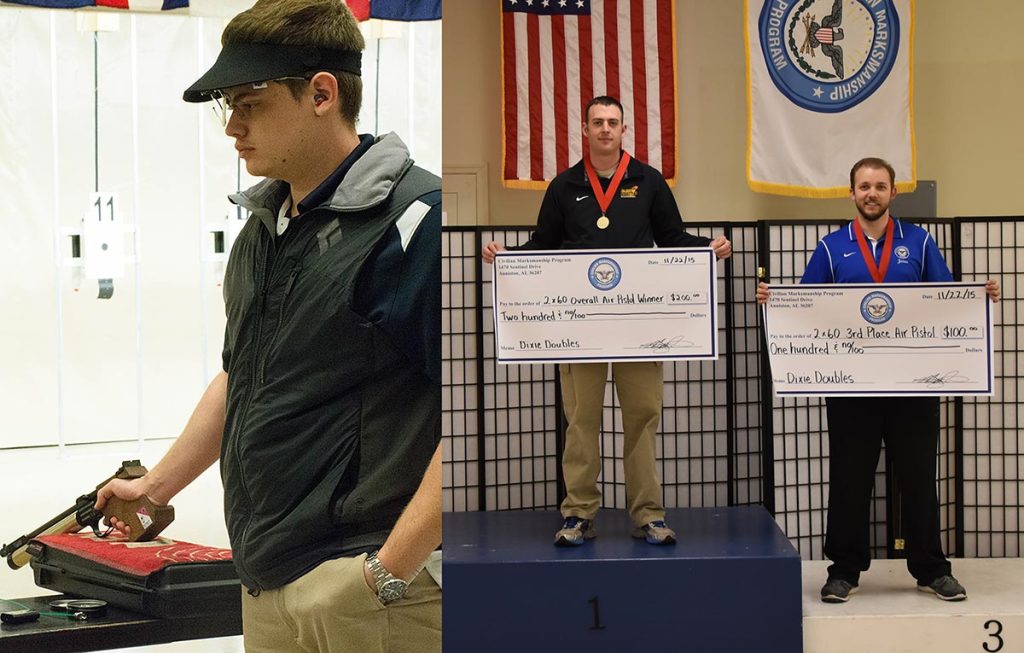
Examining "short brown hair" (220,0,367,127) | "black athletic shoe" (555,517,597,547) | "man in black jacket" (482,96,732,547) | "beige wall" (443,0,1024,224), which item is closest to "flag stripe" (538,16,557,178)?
"beige wall" (443,0,1024,224)

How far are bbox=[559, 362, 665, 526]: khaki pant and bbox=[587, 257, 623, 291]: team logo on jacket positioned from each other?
317mm

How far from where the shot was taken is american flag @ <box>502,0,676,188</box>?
19.7 feet

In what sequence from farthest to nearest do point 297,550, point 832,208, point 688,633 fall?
1. point 832,208
2. point 688,633
3. point 297,550

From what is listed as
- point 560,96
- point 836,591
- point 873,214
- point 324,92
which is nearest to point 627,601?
point 836,591

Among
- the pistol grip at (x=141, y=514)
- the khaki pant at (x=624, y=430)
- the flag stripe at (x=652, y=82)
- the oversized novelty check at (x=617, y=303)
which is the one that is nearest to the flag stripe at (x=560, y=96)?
the flag stripe at (x=652, y=82)

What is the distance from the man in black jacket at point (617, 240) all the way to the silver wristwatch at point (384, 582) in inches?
107

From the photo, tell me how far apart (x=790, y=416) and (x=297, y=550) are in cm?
370

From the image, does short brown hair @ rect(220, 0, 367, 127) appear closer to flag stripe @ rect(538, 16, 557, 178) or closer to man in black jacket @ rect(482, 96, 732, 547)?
man in black jacket @ rect(482, 96, 732, 547)

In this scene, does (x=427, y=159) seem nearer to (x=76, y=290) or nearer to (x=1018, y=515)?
(x=76, y=290)

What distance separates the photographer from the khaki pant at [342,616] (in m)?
1.74

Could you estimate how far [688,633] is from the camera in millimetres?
4133

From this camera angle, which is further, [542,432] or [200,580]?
[542,432]

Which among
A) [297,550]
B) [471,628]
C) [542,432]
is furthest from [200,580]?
[542,432]

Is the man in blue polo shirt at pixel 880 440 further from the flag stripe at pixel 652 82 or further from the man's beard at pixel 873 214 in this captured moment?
the flag stripe at pixel 652 82
